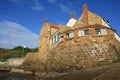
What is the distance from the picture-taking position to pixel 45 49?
36.8m

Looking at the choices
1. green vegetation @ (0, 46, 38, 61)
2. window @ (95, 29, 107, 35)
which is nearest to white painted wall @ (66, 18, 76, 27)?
window @ (95, 29, 107, 35)

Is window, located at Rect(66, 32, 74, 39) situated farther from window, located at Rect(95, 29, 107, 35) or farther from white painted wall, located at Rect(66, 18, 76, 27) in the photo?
white painted wall, located at Rect(66, 18, 76, 27)

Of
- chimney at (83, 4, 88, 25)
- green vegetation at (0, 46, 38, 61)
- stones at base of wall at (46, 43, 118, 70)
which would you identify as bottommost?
stones at base of wall at (46, 43, 118, 70)

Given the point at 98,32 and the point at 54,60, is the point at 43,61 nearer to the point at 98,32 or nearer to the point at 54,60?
the point at 54,60

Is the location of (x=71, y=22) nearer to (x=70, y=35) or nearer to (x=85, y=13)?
(x=85, y=13)

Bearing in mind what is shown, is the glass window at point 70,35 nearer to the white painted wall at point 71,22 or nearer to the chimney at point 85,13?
the chimney at point 85,13

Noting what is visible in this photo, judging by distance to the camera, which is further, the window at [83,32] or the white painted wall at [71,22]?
the white painted wall at [71,22]

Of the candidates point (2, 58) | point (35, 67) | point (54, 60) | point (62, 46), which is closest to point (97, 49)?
point (62, 46)

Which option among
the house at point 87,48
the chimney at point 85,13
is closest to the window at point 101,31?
the house at point 87,48

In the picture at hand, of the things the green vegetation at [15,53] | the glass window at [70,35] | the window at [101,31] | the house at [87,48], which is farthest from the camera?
the green vegetation at [15,53]

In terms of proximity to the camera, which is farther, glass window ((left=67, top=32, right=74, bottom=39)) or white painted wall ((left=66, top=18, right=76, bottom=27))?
white painted wall ((left=66, top=18, right=76, bottom=27))

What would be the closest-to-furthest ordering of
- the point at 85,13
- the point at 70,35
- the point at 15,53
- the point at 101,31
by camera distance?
the point at 101,31, the point at 70,35, the point at 85,13, the point at 15,53

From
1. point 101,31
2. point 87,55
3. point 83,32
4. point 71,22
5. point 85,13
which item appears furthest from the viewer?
point 71,22

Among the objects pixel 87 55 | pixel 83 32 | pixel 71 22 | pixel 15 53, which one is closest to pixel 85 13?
pixel 83 32
